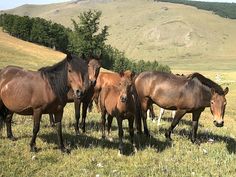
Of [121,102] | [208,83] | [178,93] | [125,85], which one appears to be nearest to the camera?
[125,85]

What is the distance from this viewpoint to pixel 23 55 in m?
76.6

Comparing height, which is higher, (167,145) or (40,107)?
(40,107)

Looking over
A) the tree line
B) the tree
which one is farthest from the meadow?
the tree line

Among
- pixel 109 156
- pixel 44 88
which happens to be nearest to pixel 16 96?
pixel 44 88

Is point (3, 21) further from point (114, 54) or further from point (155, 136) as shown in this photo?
point (155, 136)

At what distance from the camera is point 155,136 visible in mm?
12258

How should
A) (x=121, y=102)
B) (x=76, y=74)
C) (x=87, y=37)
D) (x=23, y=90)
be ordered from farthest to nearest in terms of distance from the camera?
(x=87, y=37) < (x=121, y=102) < (x=23, y=90) < (x=76, y=74)

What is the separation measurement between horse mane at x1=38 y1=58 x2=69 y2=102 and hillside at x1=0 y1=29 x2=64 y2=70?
54.5 meters

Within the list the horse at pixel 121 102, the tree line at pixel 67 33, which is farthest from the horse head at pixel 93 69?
the tree line at pixel 67 33

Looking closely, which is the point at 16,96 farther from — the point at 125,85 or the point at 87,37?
the point at 87,37

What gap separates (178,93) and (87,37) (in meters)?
85.0

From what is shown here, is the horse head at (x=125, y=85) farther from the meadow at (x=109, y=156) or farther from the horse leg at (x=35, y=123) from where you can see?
the horse leg at (x=35, y=123)

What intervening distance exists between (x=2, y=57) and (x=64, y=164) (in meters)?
62.2

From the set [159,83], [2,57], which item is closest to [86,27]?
[2,57]
